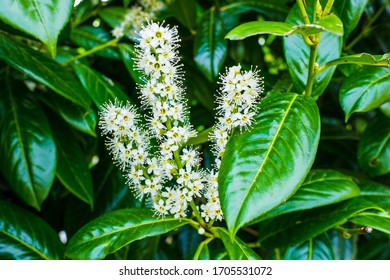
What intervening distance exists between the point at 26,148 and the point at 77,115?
0.45ft

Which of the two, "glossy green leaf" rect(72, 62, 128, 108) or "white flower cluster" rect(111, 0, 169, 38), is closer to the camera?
"glossy green leaf" rect(72, 62, 128, 108)

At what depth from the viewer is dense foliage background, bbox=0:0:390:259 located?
95 cm

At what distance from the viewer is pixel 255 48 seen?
1.85m

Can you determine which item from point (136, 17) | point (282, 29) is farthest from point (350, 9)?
point (136, 17)

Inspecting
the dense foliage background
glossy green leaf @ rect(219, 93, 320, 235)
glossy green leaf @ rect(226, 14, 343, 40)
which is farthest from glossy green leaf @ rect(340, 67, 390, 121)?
glossy green leaf @ rect(226, 14, 343, 40)

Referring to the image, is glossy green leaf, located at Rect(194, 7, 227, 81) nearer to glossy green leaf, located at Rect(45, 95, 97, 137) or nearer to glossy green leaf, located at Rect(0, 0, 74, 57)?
glossy green leaf, located at Rect(45, 95, 97, 137)

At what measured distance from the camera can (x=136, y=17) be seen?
1.59 meters

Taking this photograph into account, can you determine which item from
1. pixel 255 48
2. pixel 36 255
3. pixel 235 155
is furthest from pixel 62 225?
pixel 235 155

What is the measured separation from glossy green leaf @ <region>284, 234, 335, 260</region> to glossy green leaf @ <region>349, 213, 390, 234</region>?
0.52ft

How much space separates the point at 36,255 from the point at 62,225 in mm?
454

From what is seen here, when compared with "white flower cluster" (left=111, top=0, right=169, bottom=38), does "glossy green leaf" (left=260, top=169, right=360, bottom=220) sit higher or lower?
lower

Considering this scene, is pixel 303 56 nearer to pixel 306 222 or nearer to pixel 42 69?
pixel 306 222

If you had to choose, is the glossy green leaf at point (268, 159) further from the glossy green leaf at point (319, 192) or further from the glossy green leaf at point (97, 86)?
the glossy green leaf at point (97, 86)

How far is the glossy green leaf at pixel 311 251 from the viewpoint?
1.32 metres
